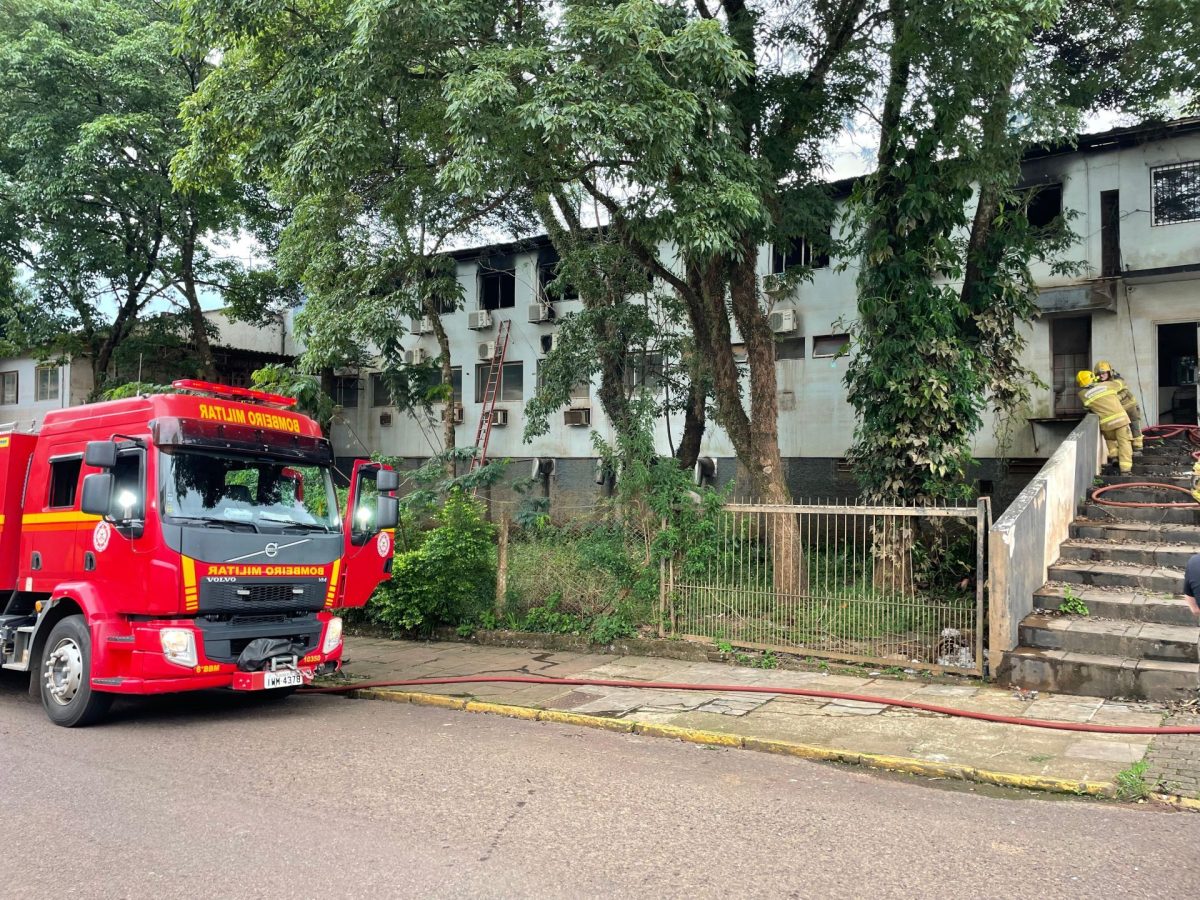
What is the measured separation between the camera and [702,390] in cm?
1530

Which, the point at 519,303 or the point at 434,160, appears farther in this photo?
the point at 519,303

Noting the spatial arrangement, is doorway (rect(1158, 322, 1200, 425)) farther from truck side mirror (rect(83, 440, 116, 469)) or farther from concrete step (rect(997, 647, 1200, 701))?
truck side mirror (rect(83, 440, 116, 469))

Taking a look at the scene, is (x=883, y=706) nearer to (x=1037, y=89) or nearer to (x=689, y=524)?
(x=689, y=524)

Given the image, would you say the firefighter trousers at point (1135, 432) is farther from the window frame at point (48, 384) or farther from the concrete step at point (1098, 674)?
the window frame at point (48, 384)

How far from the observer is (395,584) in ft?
39.1

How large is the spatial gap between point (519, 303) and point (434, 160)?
11.3 metres

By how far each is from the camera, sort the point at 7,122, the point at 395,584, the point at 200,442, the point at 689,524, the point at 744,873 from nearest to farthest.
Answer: the point at 744,873
the point at 200,442
the point at 689,524
the point at 395,584
the point at 7,122

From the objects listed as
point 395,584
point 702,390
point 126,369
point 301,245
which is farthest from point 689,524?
point 126,369

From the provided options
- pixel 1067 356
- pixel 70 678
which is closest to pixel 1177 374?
pixel 1067 356

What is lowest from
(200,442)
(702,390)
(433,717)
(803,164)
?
(433,717)

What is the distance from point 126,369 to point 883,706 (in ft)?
78.0

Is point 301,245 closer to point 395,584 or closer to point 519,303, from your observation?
point 395,584

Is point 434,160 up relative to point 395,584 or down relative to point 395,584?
up

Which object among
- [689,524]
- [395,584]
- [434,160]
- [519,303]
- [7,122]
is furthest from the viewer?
[519,303]
